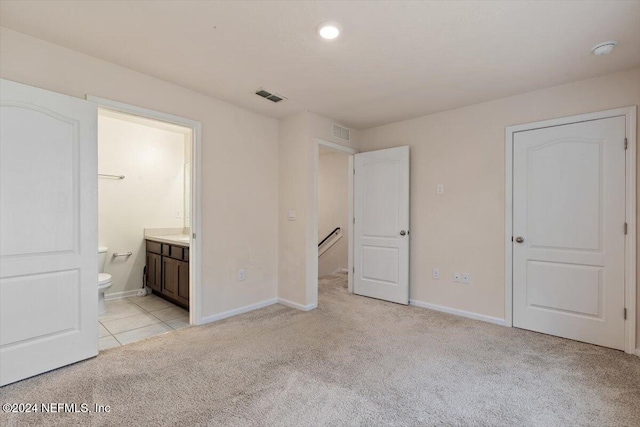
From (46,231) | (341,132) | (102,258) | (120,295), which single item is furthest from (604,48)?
(120,295)

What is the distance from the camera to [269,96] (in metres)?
3.22

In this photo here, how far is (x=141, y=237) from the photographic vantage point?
14.5 ft

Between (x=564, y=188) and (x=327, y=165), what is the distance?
408cm

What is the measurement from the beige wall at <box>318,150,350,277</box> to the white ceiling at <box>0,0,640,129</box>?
2.98 metres

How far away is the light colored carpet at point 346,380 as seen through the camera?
175cm

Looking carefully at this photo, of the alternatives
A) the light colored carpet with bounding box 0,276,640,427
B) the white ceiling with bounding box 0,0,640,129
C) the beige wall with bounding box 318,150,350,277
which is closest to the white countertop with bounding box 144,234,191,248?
the light colored carpet with bounding box 0,276,640,427

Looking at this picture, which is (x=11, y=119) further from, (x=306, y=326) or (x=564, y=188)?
(x=564, y=188)

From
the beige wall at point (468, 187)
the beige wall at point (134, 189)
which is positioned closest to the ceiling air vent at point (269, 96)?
the beige wall at point (468, 187)

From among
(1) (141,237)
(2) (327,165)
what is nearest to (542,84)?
(2) (327,165)

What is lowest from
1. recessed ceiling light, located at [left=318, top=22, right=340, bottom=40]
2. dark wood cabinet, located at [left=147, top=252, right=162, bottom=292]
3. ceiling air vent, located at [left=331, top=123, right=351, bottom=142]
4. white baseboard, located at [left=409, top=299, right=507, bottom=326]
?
white baseboard, located at [left=409, top=299, right=507, bottom=326]

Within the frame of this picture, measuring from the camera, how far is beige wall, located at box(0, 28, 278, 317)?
2258 mm

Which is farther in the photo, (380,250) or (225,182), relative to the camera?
(380,250)

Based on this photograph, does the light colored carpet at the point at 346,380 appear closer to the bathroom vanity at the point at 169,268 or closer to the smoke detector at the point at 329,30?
the bathroom vanity at the point at 169,268

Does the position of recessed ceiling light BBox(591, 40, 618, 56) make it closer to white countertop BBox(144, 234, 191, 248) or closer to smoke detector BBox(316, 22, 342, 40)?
smoke detector BBox(316, 22, 342, 40)
